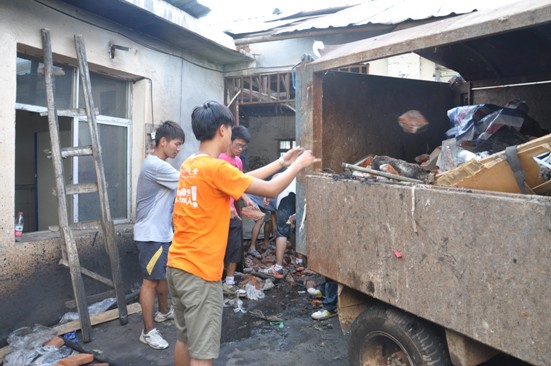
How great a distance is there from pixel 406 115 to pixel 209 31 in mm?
3332

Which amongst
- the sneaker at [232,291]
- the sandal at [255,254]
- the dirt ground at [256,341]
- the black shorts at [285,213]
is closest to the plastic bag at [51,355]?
the dirt ground at [256,341]

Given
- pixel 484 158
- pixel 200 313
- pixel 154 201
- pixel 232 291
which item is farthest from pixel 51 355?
pixel 484 158

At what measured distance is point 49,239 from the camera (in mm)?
4207

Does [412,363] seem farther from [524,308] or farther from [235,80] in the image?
[235,80]

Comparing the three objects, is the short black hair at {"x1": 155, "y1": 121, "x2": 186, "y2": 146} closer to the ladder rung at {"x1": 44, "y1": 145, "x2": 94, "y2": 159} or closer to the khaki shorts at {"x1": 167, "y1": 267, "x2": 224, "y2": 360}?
the ladder rung at {"x1": 44, "y1": 145, "x2": 94, "y2": 159}

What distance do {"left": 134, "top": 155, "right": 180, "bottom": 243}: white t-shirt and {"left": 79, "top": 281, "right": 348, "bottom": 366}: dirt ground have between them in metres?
1.01

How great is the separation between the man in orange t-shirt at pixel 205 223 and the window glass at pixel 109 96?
3194mm

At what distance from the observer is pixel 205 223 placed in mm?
2318

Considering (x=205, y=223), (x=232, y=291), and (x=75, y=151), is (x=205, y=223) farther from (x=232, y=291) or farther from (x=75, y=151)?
(x=232, y=291)

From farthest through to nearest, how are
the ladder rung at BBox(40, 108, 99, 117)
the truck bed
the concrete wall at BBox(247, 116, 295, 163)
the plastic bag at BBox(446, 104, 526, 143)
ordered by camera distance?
the concrete wall at BBox(247, 116, 295, 163) → the ladder rung at BBox(40, 108, 99, 117) → the plastic bag at BBox(446, 104, 526, 143) → the truck bed

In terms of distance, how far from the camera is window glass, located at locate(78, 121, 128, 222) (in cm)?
491

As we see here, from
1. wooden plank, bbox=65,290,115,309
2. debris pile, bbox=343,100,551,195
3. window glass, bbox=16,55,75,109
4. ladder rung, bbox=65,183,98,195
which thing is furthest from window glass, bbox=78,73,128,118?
debris pile, bbox=343,100,551,195

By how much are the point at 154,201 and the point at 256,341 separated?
5.48 feet

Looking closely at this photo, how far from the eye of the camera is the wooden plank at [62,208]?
386 cm
